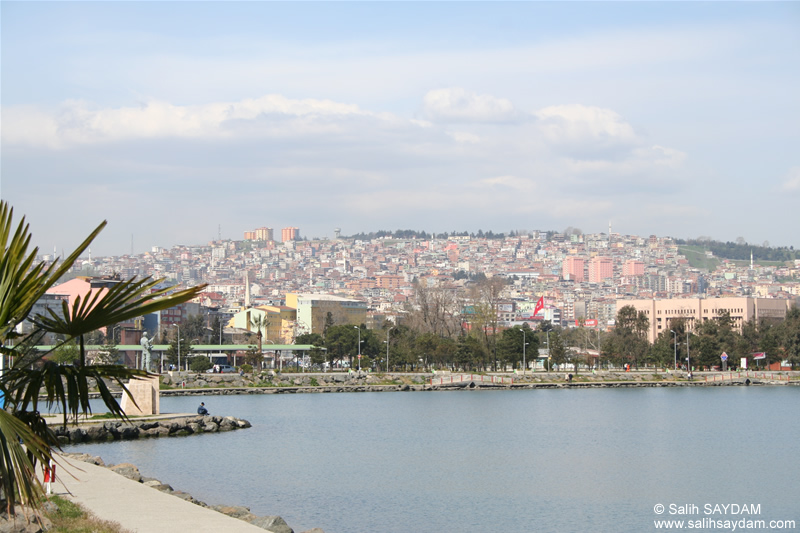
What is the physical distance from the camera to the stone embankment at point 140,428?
91.8ft

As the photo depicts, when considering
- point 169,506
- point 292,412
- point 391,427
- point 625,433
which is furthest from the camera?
point 292,412

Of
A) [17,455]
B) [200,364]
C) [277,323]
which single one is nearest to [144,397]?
[17,455]

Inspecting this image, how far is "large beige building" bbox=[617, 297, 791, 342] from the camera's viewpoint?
426 ft

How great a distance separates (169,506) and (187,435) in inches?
714

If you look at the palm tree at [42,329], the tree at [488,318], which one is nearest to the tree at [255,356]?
the tree at [488,318]

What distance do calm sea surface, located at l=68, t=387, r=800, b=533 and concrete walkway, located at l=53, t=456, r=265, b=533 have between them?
3604 mm

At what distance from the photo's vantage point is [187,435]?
3084cm

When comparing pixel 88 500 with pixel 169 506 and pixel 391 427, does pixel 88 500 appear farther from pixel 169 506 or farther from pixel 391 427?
pixel 391 427

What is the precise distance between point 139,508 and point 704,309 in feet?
434

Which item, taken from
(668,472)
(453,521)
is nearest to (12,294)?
(453,521)

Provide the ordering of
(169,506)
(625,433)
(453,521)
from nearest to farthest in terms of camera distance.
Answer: (169,506) → (453,521) → (625,433)

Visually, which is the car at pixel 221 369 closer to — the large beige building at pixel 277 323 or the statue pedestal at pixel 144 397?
the statue pedestal at pixel 144 397

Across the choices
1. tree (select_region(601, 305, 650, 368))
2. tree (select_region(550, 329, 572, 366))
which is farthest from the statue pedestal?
tree (select_region(601, 305, 650, 368))

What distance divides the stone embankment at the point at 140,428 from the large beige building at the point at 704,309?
10498cm
